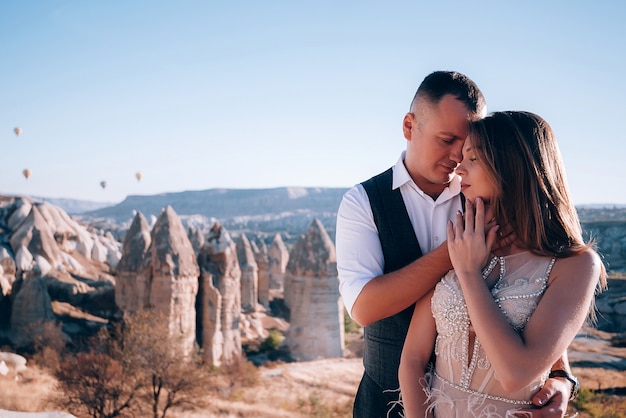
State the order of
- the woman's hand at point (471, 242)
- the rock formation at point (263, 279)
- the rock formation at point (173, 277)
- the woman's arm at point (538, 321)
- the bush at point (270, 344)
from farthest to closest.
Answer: the rock formation at point (263, 279)
the bush at point (270, 344)
the rock formation at point (173, 277)
the woman's hand at point (471, 242)
the woman's arm at point (538, 321)

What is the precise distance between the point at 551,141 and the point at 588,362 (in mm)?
12648

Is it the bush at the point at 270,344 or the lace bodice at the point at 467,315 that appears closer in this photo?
the lace bodice at the point at 467,315

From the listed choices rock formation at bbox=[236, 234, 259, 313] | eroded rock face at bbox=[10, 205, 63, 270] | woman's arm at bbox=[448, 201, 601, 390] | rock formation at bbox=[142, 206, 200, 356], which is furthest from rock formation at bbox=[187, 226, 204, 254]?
woman's arm at bbox=[448, 201, 601, 390]

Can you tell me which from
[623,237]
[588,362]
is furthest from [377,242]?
[623,237]

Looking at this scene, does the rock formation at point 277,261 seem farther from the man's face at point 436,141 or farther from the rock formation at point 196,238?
the man's face at point 436,141

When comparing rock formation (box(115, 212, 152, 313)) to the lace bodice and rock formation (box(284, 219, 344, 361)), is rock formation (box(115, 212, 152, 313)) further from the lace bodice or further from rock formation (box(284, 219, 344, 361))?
the lace bodice

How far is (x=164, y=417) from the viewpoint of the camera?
346 inches

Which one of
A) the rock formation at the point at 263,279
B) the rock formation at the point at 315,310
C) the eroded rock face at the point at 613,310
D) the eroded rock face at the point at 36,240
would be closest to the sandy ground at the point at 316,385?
the rock formation at the point at 315,310

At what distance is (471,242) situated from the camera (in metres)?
1.40

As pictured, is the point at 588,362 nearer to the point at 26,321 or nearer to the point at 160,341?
the point at 160,341

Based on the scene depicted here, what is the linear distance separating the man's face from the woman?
0.22 metres

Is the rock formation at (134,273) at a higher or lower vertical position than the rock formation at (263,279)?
higher

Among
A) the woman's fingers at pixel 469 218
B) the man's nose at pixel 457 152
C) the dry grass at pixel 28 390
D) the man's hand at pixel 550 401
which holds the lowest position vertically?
the dry grass at pixel 28 390

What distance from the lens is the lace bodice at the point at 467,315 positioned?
133 cm
